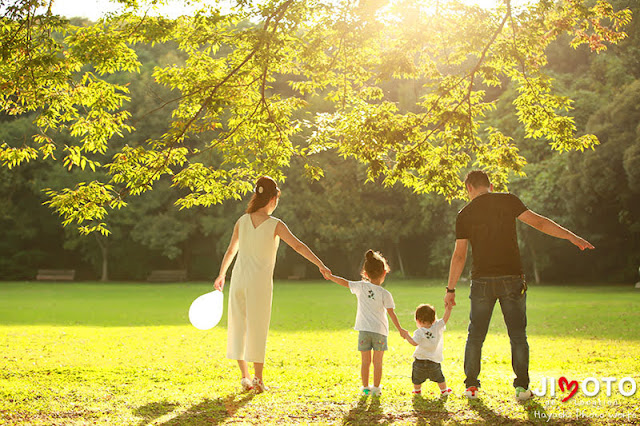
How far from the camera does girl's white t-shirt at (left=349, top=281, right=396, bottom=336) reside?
22.2 ft

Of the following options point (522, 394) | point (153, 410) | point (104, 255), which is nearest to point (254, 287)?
point (153, 410)

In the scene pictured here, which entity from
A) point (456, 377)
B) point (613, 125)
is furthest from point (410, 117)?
point (613, 125)

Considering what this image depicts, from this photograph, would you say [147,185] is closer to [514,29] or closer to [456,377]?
[456,377]

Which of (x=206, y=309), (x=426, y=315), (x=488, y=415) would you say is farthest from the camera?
(x=206, y=309)

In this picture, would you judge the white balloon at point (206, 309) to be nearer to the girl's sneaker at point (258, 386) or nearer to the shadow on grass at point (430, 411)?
the girl's sneaker at point (258, 386)

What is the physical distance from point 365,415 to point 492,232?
6.53 feet

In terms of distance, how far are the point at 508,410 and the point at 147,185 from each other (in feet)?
16.9

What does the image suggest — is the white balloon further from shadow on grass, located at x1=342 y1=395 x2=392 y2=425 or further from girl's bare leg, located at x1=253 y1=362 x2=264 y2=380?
shadow on grass, located at x1=342 y1=395 x2=392 y2=425

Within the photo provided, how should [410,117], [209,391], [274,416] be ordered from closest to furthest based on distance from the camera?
[274,416], [209,391], [410,117]

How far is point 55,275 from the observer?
44.1m

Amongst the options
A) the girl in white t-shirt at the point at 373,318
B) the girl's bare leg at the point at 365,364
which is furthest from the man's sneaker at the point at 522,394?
the girl's bare leg at the point at 365,364

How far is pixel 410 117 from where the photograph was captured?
9945 millimetres

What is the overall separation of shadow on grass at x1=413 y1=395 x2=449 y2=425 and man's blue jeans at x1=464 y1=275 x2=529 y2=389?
0.42 meters

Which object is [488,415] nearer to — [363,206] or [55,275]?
[363,206]
